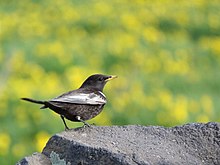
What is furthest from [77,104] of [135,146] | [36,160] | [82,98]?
[36,160]

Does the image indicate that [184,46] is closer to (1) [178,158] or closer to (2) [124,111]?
(2) [124,111]

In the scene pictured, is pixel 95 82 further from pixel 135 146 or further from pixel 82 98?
pixel 135 146

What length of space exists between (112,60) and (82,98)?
30.3ft

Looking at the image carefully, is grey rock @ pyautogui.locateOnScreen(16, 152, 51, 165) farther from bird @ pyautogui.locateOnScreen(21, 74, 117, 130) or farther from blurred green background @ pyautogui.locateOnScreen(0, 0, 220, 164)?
blurred green background @ pyautogui.locateOnScreen(0, 0, 220, 164)

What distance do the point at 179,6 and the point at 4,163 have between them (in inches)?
503

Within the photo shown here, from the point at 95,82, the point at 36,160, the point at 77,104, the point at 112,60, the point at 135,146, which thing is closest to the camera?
the point at 36,160

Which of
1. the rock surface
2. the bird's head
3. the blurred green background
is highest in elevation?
the bird's head

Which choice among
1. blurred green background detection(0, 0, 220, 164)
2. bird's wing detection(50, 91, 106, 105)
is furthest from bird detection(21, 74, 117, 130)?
blurred green background detection(0, 0, 220, 164)

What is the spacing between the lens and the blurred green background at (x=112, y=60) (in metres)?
10.3

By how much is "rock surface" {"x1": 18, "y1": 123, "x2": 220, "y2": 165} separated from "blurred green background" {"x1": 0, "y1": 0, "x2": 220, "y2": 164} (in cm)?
375

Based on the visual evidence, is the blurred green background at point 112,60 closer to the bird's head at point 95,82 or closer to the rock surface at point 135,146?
the bird's head at point 95,82

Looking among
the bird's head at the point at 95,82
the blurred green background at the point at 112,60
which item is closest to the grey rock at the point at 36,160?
the bird's head at the point at 95,82

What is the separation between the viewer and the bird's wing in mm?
5055

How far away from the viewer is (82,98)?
5.16m
